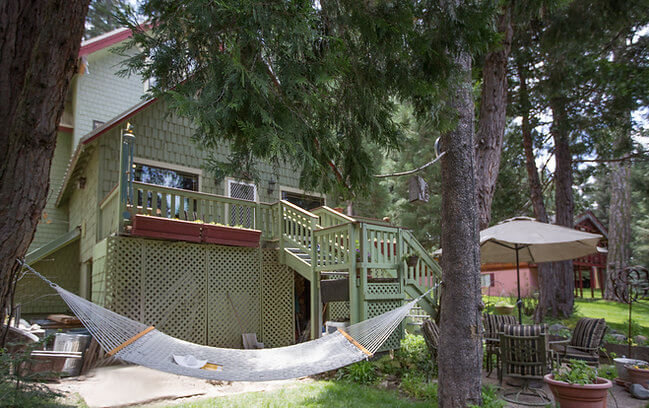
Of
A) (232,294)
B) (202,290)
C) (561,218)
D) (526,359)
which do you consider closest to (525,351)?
(526,359)

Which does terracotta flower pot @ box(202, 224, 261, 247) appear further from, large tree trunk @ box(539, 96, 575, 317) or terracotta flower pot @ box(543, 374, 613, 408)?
large tree trunk @ box(539, 96, 575, 317)

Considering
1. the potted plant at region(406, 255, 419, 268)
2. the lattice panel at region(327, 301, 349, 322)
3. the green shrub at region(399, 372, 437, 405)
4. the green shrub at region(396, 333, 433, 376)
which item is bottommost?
the green shrub at region(399, 372, 437, 405)

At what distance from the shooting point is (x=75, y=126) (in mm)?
11969

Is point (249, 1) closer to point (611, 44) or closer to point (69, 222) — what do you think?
point (611, 44)

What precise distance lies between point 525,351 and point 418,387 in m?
1.32

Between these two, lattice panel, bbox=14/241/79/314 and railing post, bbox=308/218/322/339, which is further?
lattice panel, bbox=14/241/79/314

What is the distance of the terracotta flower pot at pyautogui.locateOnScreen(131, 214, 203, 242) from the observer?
7.46m

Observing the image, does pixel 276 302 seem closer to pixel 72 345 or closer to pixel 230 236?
pixel 230 236

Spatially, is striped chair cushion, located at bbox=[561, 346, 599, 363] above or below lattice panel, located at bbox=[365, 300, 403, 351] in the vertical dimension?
below

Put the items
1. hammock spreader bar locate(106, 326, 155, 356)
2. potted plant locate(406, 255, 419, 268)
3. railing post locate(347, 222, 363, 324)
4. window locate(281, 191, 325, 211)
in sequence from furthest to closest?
window locate(281, 191, 325, 211) → potted plant locate(406, 255, 419, 268) → railing post locate(347, 222, 363, 324) → hammock spreader bar locate(106, 326, 155, 356)

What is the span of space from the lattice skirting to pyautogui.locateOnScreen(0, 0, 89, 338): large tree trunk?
216 inches

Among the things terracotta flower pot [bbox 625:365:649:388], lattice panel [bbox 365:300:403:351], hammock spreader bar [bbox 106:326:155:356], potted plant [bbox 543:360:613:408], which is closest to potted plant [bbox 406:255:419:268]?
lattice panel [bbox 365:300:403:351]

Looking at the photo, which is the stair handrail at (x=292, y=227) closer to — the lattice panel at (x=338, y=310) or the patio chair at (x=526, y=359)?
the lattice panel at (x=338, y=310)

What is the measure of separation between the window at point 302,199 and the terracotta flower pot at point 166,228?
3694 mm
